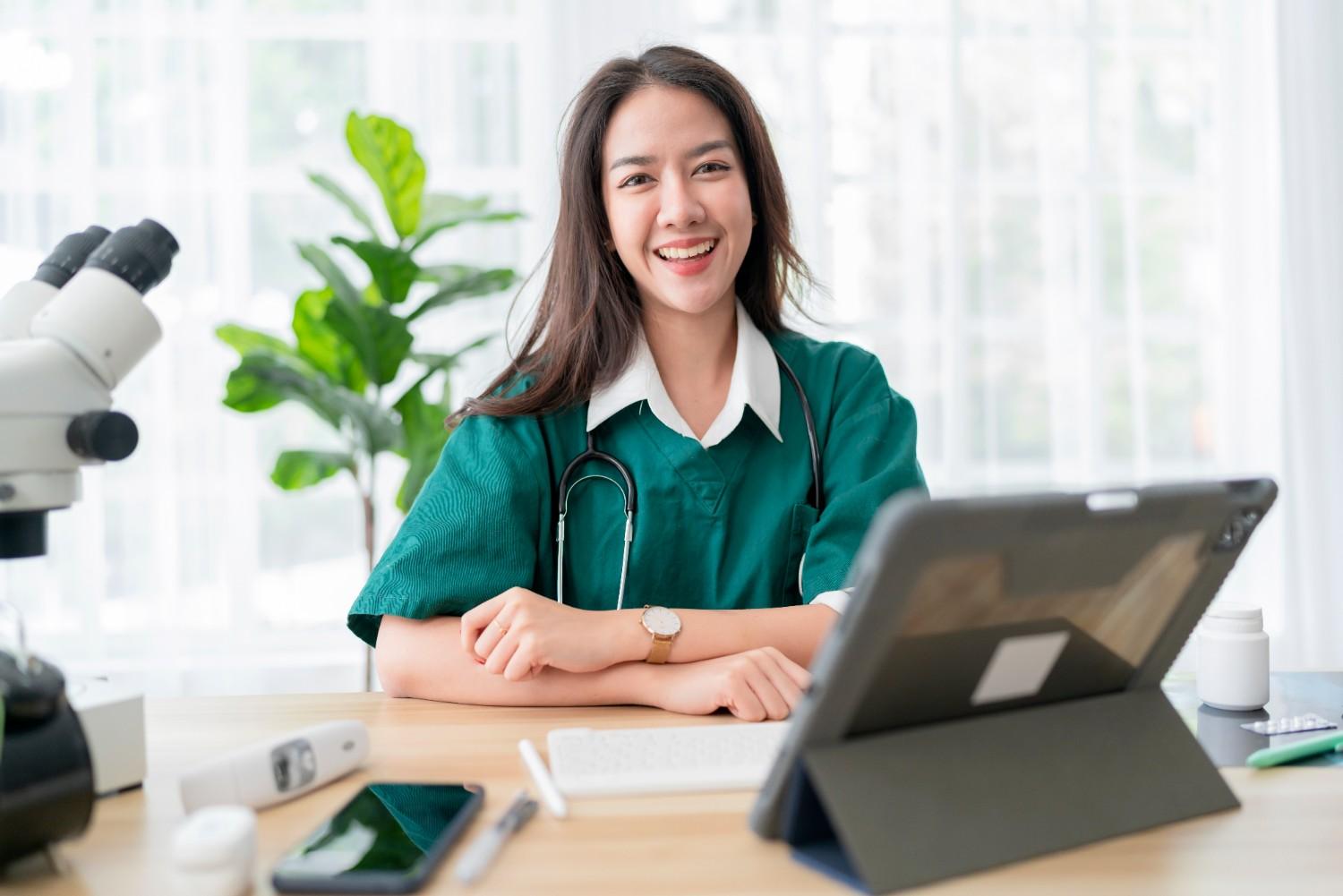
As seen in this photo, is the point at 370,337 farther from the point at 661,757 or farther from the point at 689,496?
the point at 661,757

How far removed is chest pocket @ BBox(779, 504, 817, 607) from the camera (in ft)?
5.02

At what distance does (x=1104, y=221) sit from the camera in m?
3.21

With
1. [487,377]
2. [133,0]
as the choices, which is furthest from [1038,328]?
[133,0]

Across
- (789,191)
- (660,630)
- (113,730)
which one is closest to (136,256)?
(113,730)

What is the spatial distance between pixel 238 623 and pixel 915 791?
258cm

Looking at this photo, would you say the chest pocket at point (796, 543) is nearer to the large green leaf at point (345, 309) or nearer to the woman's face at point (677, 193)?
the woman's face at point (677, 193)

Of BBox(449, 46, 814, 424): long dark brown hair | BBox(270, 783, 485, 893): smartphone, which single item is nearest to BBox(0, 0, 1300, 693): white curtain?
BBox(449, 46, 814, 424): long dark brown hair

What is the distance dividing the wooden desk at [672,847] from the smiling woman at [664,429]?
358 millimetres

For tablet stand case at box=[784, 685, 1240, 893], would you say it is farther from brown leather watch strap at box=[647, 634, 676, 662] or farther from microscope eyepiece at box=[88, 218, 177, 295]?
microscope eyepiece at box=[88, 218, 177, 295]

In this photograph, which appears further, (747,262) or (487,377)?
(487,377)

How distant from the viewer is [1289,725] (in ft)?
3.61

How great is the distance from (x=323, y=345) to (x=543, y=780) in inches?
68.6

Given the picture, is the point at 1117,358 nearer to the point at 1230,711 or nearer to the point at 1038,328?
the point at 1038,328

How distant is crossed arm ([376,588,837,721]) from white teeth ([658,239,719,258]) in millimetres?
509
